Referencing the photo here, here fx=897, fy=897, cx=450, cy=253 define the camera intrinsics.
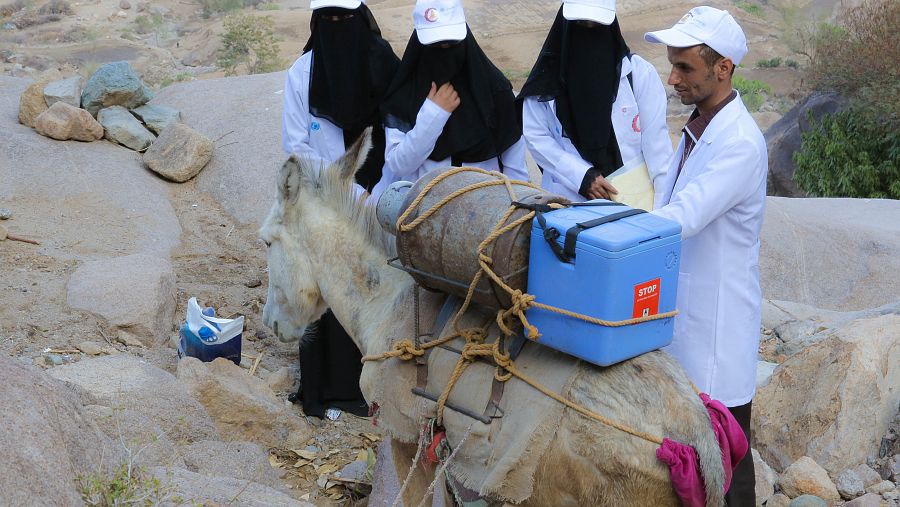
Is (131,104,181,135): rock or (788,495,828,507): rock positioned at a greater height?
(788,495,828,507): rock

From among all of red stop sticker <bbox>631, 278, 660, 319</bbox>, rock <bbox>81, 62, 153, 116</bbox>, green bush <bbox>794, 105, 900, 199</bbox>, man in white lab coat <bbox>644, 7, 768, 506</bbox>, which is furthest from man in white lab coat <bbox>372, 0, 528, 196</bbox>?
green bush <bbox>794, 105, 900, 199</bbox>

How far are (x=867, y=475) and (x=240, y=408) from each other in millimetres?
3563

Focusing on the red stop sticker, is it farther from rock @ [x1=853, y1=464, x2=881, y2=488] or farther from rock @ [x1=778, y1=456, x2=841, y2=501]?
rock @ [x1=853, y1=464, x2=881, y2=488]

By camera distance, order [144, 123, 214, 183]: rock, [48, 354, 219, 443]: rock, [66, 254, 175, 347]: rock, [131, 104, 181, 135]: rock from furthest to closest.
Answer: [131, 104, 181, 135]: rock
[144, 123, 214, 183]: rock
[66, 254, 175, 347]: rock
[48, 354, 219, 443]: rock

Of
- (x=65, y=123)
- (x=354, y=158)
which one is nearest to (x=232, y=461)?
(x=354, y=158)

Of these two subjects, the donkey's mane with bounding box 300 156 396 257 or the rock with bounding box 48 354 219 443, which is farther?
the rock with bounding box 48 354 219 443

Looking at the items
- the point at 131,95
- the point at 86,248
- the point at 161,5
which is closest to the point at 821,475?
the point at 86,248

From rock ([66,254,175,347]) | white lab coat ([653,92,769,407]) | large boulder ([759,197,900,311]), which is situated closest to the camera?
white lab coat ([653,92,769,407])

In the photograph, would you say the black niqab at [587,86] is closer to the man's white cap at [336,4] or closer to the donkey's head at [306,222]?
the man's white cap at [336,4]

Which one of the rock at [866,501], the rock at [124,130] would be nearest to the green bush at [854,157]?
the rock at [866,501]

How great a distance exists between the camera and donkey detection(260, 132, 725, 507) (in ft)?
9.55

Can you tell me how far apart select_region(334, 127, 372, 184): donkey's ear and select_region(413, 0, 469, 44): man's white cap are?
136cm

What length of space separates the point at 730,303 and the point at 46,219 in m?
6.21

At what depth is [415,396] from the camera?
3.47 metres
